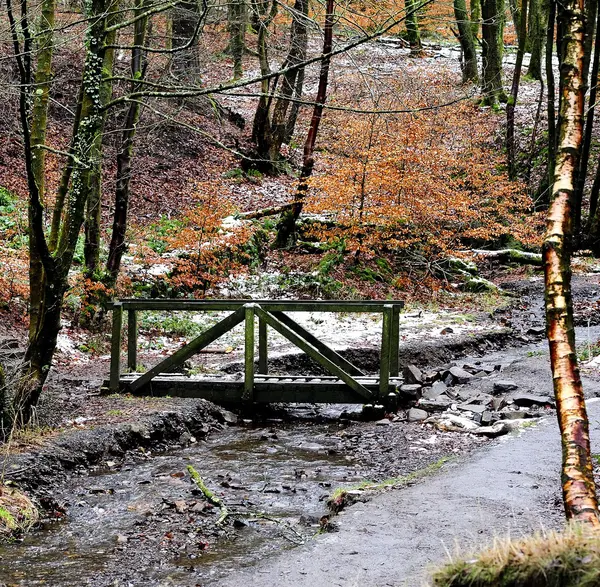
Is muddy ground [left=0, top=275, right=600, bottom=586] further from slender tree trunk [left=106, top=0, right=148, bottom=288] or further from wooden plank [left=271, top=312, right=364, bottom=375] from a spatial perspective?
slender tree trunk [left=106, top=0, right=148, bottom=288]

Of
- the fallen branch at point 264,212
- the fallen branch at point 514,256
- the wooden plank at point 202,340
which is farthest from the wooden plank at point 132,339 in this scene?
the fallen branch at point 514,256

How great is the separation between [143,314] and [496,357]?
22.5 feet

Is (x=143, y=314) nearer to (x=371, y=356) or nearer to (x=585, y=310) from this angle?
(x=371, y=356)

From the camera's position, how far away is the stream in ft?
15.0

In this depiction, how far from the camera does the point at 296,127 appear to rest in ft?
98.1

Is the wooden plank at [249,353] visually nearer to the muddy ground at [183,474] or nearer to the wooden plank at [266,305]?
the wooden plank at [266,305]

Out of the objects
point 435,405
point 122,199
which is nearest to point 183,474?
point 435,405

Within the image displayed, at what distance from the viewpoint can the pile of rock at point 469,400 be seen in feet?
27.3

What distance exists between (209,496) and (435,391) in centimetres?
474

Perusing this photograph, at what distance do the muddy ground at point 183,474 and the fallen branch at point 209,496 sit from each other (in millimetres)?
65

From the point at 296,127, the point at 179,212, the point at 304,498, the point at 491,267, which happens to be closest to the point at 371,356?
the point at 304,498

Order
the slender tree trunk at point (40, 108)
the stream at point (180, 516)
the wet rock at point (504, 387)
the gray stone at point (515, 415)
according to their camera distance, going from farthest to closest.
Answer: the wet rock at point (504, 387), the gray stone at point (515, 415), the slender tree trunk at point (40, 108), the stream at point (180, 516)

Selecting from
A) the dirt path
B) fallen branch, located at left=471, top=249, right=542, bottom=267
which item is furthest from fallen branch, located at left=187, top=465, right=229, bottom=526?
fallen branch, located at left=471, top=249, right=542, bottom=267

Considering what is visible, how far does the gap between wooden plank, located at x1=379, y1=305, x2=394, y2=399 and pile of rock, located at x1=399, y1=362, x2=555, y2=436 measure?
0.47 metres
